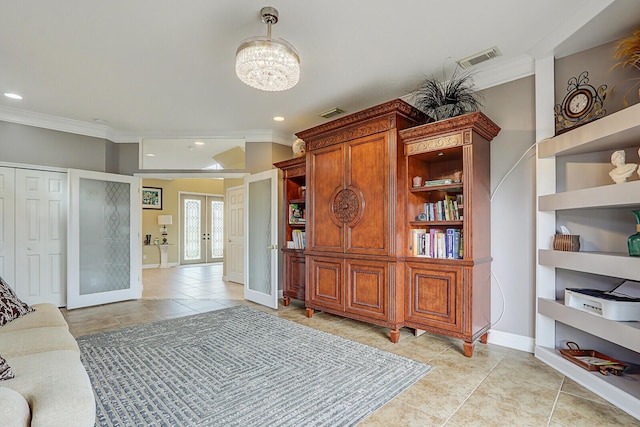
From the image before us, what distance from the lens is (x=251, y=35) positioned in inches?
101

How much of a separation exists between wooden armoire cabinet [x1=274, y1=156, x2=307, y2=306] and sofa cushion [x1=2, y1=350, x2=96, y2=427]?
9.61 ft

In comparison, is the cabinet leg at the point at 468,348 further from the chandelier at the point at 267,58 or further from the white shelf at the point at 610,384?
the chandelier at the point at 267,58

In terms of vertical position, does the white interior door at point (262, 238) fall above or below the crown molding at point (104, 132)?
below

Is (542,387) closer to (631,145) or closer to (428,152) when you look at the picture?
(631,145)

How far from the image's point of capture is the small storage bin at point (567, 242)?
2.50 m

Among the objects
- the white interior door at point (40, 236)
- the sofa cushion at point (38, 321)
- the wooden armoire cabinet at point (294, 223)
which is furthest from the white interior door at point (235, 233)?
the sofa cushion at point (38, 321)

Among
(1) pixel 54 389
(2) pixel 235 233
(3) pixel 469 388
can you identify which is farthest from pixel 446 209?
(2) pixel 235 233

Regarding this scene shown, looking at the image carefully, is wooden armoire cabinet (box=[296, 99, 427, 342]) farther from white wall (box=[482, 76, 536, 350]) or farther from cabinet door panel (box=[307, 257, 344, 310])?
white wall (box=[482, 76, 536, 350])

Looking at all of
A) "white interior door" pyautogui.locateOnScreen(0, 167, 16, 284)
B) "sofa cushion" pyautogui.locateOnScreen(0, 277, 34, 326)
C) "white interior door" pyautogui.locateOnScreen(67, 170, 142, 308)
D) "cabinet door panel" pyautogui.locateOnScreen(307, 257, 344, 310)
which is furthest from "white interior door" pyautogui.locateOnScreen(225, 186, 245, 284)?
"sofa cushion" pyautogui.locateOnScreen(0, 277, 34, 326)

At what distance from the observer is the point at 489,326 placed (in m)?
3.07

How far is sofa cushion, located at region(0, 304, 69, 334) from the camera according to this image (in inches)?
89.7

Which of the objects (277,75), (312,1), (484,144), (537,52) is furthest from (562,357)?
(312,1)

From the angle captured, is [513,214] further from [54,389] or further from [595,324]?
[54,389]

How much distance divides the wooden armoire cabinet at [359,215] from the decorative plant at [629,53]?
5.07ft
